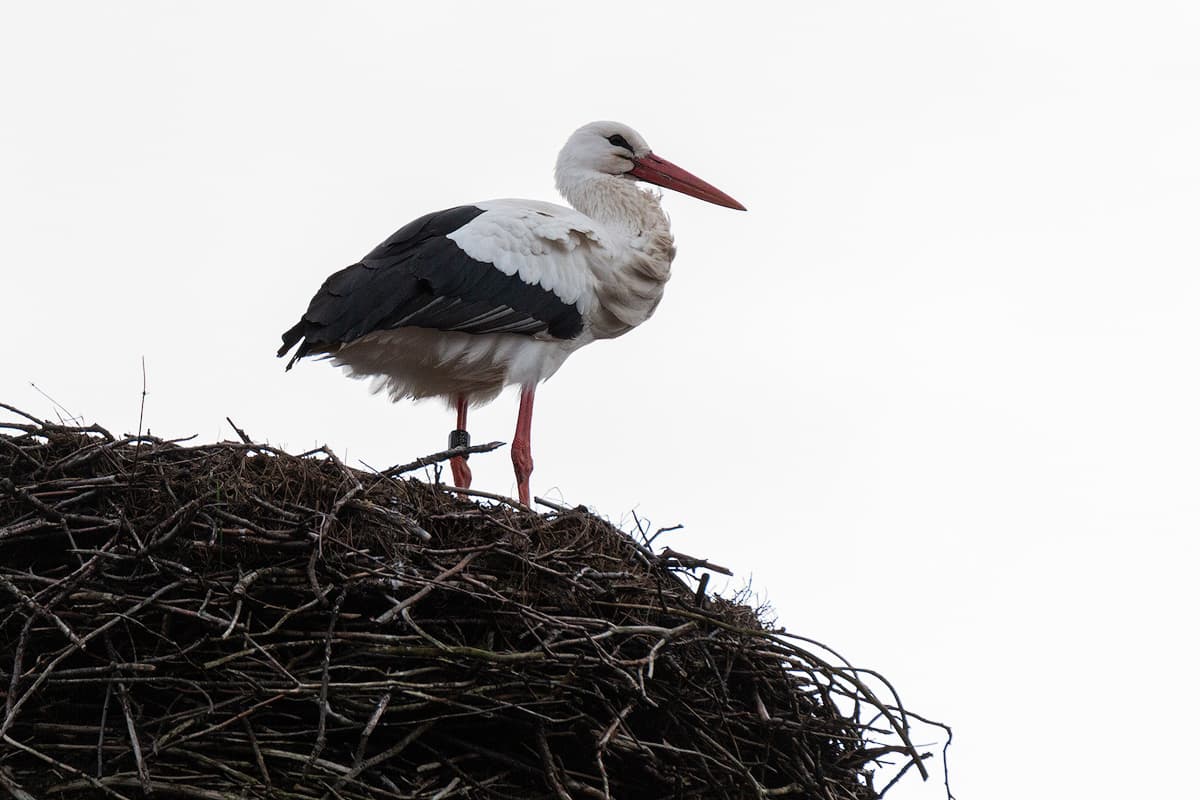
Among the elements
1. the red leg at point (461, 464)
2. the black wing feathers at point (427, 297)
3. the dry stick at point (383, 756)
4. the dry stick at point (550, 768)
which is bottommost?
the dry stick at point (383, 756)

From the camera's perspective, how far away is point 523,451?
23.8ft

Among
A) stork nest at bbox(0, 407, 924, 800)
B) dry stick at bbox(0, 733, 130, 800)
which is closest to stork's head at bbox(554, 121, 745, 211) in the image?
stork nest at bbox(0, 407, 924, 800)

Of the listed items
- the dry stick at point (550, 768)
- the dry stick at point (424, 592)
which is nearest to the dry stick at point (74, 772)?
the dry stick at point (424, 592)

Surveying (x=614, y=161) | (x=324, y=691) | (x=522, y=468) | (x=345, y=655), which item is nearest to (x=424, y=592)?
(x=345, y=655)

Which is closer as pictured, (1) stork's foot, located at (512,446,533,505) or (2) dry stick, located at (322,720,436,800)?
(2) dry stick, located at (322,720,436,800)

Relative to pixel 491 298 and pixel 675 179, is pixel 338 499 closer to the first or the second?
pixel 491 298

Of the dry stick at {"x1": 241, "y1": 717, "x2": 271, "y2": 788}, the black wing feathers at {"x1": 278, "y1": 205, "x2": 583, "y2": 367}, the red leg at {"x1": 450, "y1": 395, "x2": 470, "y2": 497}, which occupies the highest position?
the black wing feathers at {"x1": 278, "y1": 205, "x2": 583, "y2": 367}

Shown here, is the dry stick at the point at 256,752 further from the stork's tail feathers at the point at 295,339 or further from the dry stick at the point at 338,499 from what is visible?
the stork's tail feathers at the point at 295,339

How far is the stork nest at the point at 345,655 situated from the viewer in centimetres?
435

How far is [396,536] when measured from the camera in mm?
4898

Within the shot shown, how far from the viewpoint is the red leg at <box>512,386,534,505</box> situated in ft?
23.8

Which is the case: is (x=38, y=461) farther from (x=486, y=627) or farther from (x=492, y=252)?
(x=492, y=252)

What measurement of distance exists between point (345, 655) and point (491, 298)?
8.32ft

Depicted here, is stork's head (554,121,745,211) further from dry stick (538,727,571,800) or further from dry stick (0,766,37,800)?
dry stick (0,766,37,800)
